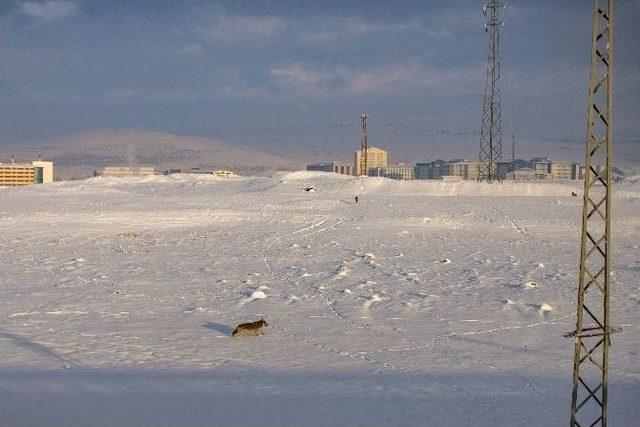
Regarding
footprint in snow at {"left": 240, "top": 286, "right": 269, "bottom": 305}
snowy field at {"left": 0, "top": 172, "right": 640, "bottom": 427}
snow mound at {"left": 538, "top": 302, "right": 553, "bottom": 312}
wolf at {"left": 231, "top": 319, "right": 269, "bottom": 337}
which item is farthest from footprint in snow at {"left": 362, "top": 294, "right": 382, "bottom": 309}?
snow mound at {"left": 538, "top": 302, "right": 553, "bottom": 312}

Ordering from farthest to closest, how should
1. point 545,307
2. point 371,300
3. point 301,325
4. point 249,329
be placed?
point 371,300
point 545,307
point 301,325
point 249,329

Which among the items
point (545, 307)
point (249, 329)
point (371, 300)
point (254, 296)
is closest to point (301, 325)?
point (249, 329)

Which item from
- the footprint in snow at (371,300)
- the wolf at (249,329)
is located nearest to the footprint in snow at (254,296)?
the footprint in snow at (371,300)

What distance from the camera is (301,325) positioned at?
1447 cm

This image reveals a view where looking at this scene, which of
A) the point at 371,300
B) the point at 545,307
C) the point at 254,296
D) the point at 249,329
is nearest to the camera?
the point at 249,329

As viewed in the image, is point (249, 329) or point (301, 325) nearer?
point (249, 329)

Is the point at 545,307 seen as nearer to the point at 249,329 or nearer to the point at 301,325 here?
the point at 301,325

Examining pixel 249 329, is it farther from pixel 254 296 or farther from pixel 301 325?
pixel 254 296

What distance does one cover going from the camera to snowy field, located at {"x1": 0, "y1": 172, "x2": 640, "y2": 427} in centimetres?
971

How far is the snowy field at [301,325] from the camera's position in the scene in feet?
31.9

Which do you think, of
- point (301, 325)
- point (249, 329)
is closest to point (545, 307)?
point (301, 325)

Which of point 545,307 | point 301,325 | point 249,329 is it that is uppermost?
point 545,307

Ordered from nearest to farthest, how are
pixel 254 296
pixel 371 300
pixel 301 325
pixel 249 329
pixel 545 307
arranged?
pixel 249 329 < pixel 301 325 < pixel 545 307 < pixel 371 300 < pixel 254 296

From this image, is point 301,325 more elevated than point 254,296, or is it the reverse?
point 254,296
